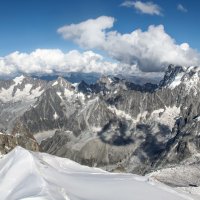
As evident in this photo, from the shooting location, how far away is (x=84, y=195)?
52.2m

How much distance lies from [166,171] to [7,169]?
10433cm

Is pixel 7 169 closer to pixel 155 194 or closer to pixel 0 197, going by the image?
pixel 0 197

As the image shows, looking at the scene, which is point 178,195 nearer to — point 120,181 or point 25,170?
point 120,181

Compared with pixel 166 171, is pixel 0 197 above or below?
above

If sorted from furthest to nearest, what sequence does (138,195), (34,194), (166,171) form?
(166,171), (138,195), (34,194)

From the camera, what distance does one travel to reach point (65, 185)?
2186 inches

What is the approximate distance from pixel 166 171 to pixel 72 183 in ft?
340

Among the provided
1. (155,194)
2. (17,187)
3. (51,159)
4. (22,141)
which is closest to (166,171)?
(22,141)

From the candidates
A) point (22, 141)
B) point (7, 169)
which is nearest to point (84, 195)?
point (7, 169)

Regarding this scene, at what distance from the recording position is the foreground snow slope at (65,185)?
4785cm

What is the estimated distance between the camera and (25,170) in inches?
2263

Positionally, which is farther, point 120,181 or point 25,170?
point 120,181

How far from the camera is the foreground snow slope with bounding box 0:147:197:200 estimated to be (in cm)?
4785

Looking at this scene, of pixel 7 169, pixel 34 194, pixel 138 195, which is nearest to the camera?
pixel 34 194
